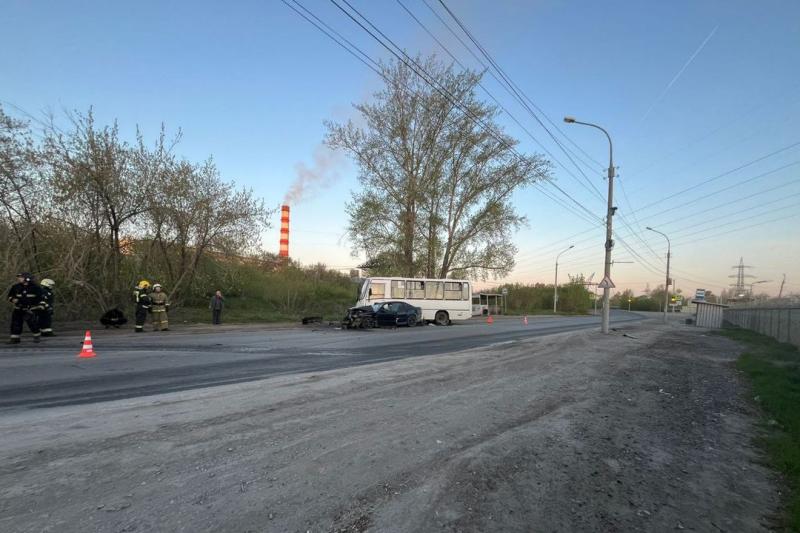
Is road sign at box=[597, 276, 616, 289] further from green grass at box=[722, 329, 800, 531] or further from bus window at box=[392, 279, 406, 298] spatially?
bus window at box=[392, 279, 406, 298]

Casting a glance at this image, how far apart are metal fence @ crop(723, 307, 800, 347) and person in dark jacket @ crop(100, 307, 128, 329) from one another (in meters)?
28.3

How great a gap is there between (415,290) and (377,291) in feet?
9.41

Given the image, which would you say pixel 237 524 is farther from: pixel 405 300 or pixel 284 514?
pixel 405 300

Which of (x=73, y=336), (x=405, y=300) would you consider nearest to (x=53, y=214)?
(x=73, y=336)

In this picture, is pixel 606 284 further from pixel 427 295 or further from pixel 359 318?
pixel 359 318

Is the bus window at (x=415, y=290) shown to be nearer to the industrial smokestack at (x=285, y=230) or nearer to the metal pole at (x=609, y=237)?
the metal pole at (x=609, y=237)

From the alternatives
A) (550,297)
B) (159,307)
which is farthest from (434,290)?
(550,297)

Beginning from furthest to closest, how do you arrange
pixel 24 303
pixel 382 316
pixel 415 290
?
pixel 415 290 → pixel 382 316 → pixel 24 303

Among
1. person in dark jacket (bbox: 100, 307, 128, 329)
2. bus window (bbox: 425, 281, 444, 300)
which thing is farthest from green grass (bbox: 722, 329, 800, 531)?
person in dark jacket (bbox: 100, 307, 128, 329)

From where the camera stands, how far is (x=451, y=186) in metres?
37.0

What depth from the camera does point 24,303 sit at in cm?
1415

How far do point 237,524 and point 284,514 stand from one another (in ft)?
1.09

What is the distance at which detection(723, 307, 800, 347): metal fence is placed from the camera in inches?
838

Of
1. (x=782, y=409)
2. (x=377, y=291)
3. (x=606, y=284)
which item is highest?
(x=606, y=284)
